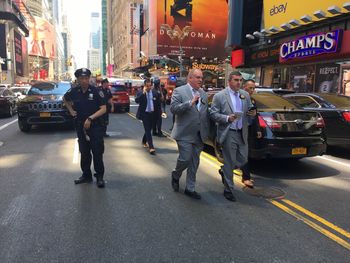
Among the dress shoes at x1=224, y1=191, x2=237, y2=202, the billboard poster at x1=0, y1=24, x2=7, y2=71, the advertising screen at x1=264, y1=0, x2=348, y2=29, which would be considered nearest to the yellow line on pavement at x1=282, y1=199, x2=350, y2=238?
the dress shoes at x1=224, y1=191, x2=237, y2=202

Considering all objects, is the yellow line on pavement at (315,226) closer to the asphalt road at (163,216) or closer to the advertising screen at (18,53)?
the asphalt road at (163,216)

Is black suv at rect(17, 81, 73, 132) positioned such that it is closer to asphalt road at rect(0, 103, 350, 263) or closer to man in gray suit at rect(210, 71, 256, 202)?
asphalt road at rect(0, 103, 350, 263)

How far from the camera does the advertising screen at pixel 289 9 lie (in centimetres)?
1924

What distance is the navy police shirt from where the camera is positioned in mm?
5809

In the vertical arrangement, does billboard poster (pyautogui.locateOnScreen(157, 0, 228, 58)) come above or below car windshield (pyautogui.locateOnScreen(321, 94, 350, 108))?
above

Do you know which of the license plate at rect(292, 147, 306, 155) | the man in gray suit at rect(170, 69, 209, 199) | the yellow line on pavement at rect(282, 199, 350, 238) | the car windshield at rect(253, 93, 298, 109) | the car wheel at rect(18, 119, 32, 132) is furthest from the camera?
the car wheel at rect(18, 119, 32, 132)

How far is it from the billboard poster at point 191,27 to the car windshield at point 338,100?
2275 inches

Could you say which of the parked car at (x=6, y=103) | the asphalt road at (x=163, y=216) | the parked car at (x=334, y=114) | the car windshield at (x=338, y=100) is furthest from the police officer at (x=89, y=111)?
the parked car at (x=6, y=103)

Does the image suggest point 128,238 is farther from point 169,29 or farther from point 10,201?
point 169,29

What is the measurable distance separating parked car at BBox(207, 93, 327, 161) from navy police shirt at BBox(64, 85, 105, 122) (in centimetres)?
205

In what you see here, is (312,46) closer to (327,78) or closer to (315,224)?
(327,78)

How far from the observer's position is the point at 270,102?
23.9 ft

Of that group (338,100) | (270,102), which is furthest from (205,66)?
(270,102)

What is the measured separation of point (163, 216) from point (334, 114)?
19.5 ft
